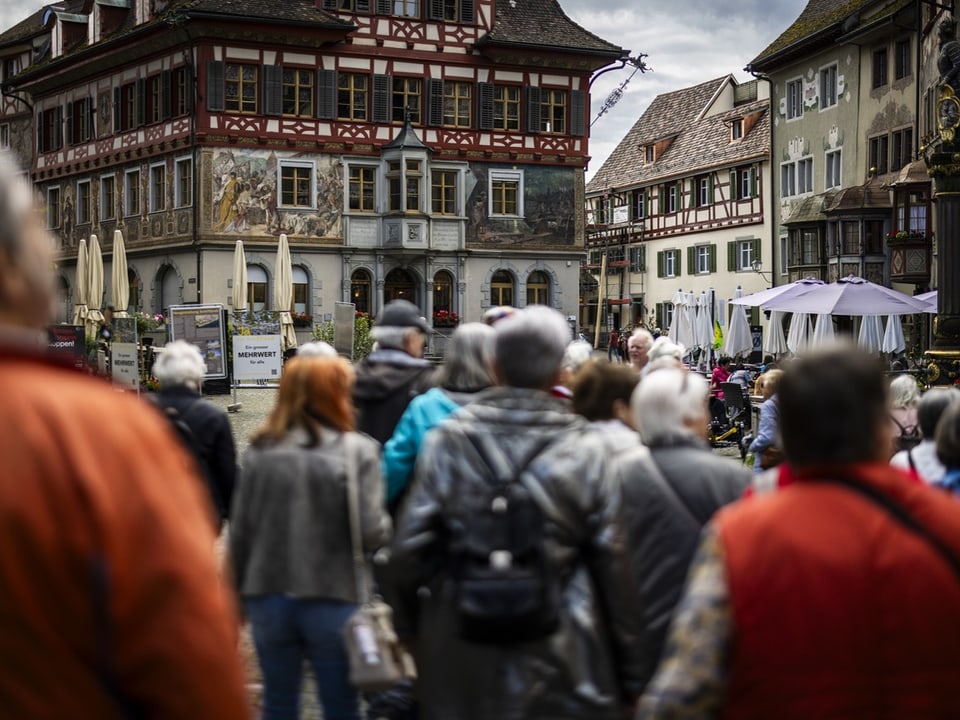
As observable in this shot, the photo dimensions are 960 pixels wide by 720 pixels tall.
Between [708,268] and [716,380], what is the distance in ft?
114

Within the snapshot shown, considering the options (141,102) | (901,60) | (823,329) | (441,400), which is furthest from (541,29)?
(441,400)

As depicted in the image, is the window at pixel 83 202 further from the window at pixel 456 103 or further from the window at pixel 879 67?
the window at pixel 879 67

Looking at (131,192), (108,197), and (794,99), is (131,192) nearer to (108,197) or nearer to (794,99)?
(108,197)

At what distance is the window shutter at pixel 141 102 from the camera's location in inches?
1682

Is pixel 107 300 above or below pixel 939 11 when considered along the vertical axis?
below

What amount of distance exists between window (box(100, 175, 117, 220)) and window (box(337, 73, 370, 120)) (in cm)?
833

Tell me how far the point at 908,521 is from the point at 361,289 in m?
39.7

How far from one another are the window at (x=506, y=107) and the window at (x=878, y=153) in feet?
36.2

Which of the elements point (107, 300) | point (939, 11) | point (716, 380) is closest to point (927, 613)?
point (716, 380)

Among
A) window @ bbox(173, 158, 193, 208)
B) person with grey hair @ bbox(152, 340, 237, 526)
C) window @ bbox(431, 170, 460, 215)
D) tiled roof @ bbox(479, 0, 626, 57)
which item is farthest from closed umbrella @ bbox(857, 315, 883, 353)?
window @ bbox(173, 158, 193, 208)

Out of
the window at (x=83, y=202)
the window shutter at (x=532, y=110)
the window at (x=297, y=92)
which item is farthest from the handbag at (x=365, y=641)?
the window at (x=83, y=202)

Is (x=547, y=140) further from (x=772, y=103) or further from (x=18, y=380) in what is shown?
(x=18, y=380)

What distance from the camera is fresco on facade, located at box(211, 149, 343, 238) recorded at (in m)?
40.1

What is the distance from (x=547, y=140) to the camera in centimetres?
4422
